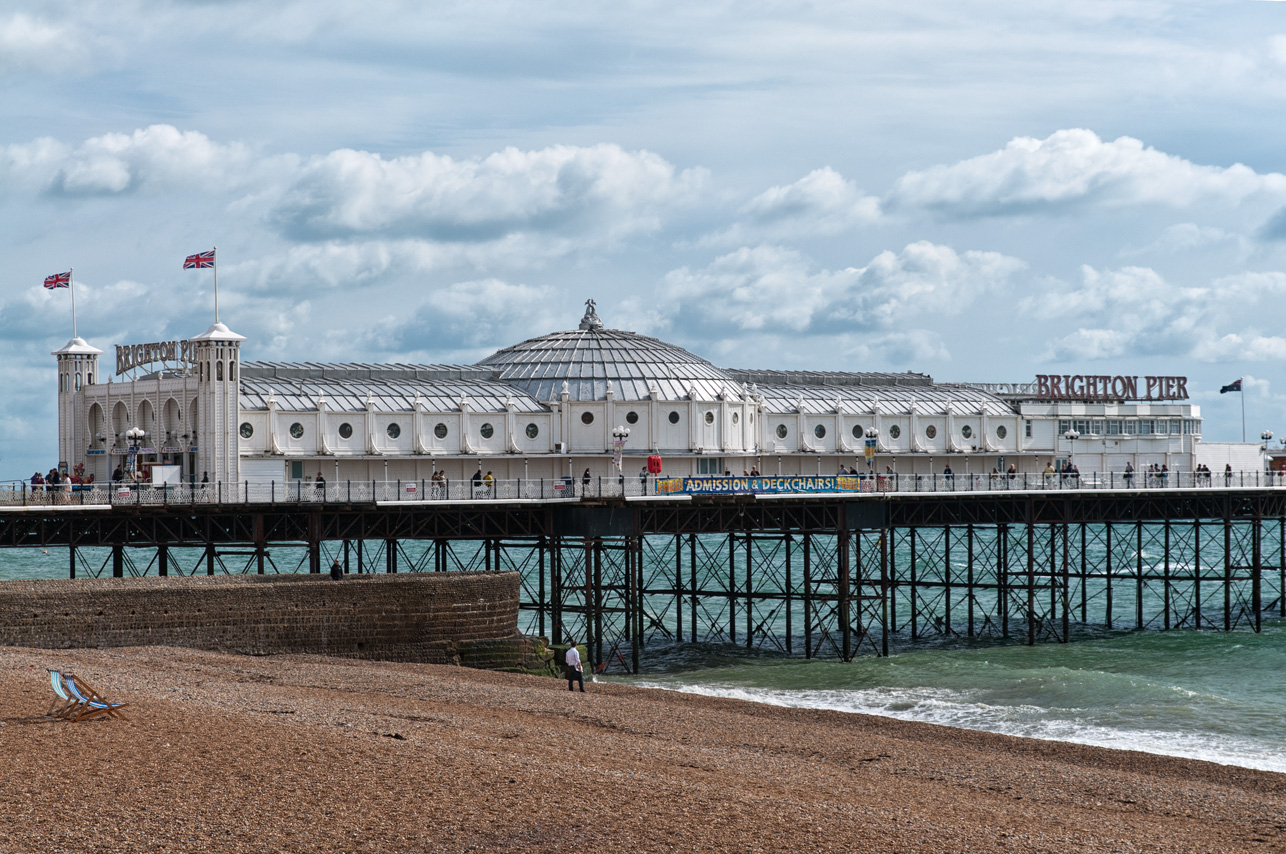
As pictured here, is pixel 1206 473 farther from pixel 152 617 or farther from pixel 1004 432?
pixel 152 617

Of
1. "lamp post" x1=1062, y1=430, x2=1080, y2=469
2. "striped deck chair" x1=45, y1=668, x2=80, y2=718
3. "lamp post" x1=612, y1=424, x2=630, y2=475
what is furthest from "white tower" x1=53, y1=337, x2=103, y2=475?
"lamp post" x1=1062, y1=430, x2=1080, y2=469

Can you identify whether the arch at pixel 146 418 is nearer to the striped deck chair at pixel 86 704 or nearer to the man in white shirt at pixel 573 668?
the man in white shirt at pixel 573 668

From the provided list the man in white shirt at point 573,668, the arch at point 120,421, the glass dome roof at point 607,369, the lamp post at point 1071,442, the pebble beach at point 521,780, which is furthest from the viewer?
the lamp post at point 1071,442

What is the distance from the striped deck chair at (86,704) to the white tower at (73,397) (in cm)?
3259

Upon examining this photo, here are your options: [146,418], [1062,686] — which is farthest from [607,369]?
[1062,686]

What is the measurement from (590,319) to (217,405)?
21672 mm

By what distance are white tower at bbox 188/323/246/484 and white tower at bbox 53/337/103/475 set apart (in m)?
7.03

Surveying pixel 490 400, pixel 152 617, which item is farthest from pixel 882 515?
pixel 152 617

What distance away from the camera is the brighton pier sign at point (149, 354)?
49688mm

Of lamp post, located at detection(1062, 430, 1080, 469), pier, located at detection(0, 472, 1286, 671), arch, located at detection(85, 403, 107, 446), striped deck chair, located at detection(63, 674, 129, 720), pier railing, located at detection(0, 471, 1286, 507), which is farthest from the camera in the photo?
lamp post, located at detection(1062, 430, 1080, 469)

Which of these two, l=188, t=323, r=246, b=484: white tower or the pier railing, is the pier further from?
l=188, t=323, r=246, b=484: white tower

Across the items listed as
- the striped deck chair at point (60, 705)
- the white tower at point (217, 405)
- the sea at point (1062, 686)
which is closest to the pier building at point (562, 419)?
the white tower at point (217, 405)

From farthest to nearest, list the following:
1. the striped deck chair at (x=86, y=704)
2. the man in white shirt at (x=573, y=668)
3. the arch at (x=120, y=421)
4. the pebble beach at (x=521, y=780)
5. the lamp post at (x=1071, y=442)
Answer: the lamp post at (x=1071, y=442)
the arch at (x=120, y=421)
the man in white shirt at (x=573, y=668)
the striped deck chair at (x=86, y=704)
the pebble beach at (x=521, y=780)

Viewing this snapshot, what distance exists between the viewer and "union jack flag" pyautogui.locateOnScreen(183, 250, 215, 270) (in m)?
48.7
